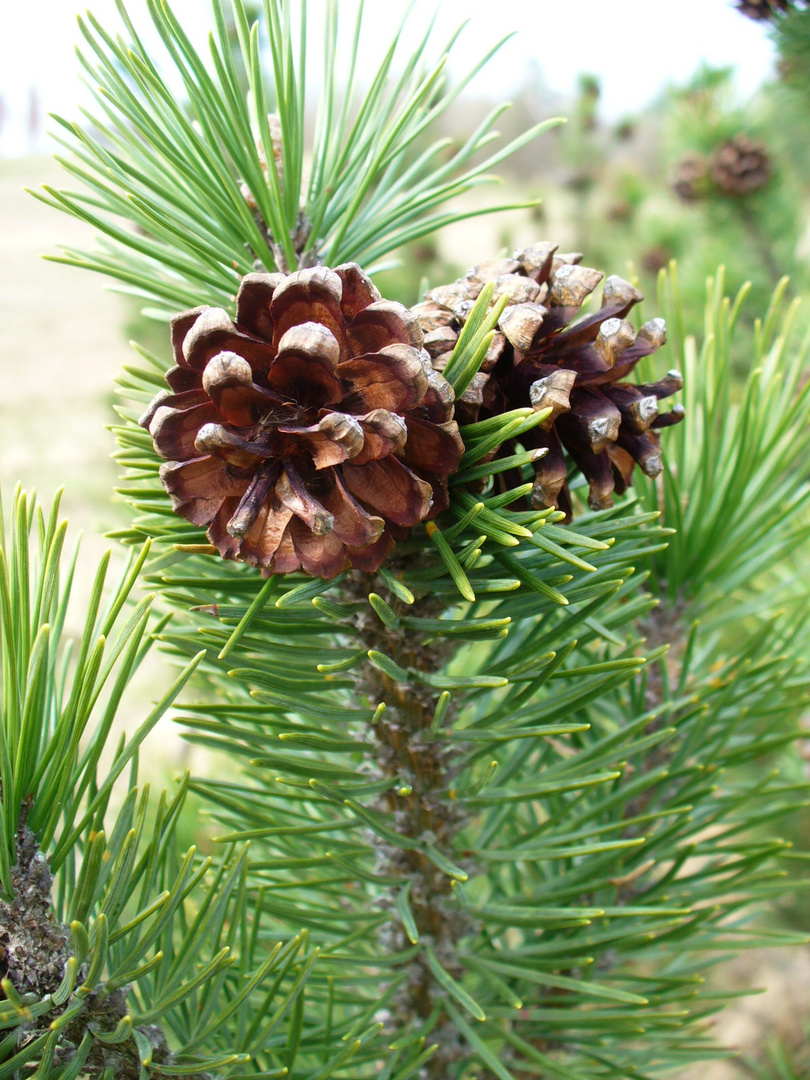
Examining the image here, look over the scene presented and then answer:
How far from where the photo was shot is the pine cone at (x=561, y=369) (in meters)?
0.33

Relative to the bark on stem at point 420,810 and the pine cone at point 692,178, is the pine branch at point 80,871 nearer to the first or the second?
the bark on stem at point 420,810

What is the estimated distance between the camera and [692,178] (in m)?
1.46

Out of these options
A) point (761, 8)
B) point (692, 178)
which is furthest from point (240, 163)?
point (692, 178)

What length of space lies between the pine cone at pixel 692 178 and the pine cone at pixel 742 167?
0.02 m

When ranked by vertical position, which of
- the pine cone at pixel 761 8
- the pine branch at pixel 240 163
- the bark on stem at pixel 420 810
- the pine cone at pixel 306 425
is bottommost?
the bark on stem at pixel 420 810

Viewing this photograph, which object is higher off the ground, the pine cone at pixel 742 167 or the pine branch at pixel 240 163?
the pine cone at pixel 742 167

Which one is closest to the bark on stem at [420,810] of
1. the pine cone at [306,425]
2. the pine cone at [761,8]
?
the pine cone at [306,425]

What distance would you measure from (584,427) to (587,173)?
297 centimetres

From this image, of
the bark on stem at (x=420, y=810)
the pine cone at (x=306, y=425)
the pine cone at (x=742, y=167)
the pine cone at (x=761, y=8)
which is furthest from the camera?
the pine cone at (x=742, y=167)

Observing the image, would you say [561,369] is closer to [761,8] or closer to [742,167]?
[761,8]

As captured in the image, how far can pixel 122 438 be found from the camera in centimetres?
39

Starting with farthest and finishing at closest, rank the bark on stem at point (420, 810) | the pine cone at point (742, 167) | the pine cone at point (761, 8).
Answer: the pine cone at point (742, 167) < the pine cone at point (761, 8) < the bark on stem at point (420, 810)

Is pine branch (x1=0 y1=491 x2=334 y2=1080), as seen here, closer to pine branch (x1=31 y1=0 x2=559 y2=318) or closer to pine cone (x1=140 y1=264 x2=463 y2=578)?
pine cone (x1=140 y1=264 x2=463 y2=578)

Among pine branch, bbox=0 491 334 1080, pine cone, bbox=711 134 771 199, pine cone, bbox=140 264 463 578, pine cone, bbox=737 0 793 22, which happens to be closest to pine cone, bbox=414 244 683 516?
pine cone, bbox=140 264 463 578
